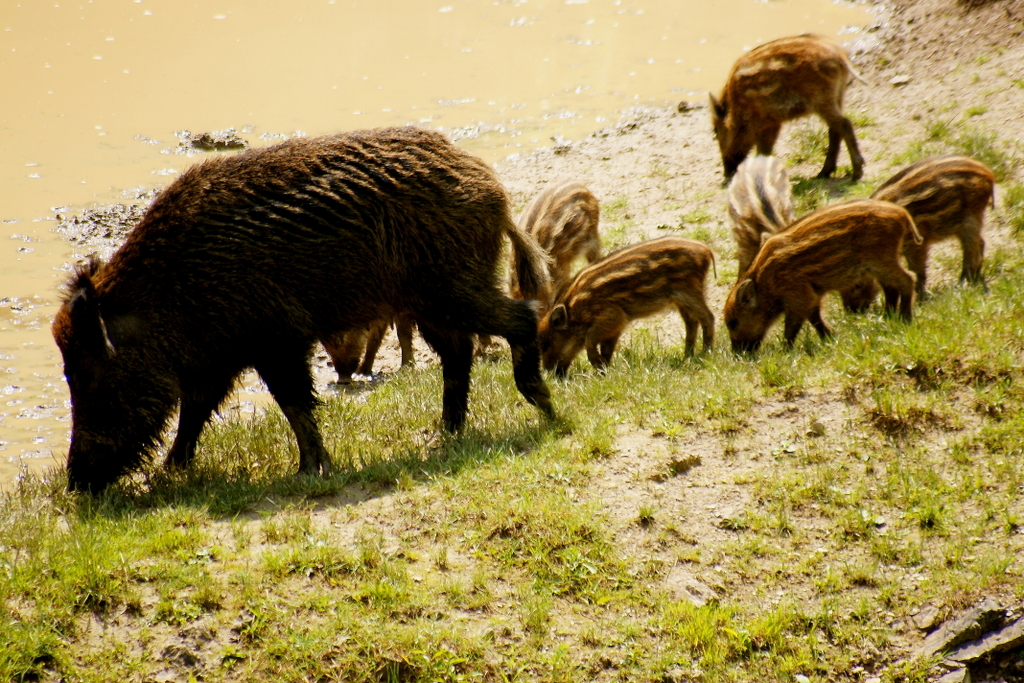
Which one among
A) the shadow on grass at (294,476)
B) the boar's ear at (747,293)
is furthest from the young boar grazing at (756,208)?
the shadow on grass at (294,476)

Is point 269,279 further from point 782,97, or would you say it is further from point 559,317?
point 782,97

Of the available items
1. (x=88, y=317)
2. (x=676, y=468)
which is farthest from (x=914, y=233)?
(x=88, y=317)

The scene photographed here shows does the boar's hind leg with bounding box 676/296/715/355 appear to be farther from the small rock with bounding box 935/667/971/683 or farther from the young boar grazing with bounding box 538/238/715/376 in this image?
the small rock with bounding box 935/667/971/683

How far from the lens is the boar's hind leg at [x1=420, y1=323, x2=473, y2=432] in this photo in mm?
6230

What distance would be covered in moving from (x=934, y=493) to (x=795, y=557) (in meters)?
0.84

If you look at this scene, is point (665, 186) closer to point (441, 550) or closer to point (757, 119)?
point (757, 119)

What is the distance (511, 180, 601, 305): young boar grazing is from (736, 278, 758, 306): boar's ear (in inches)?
66.0

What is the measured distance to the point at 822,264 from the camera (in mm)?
7031

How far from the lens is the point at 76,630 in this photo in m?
4.23

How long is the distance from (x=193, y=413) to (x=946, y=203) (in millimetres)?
5404

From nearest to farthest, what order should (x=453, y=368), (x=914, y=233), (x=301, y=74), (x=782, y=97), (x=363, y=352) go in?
1. (x=453, y=368)
2. (x=914, y=233)
3. (x=363, y=352)
4. (x=782, y=97)
5. (x=301, y=74)

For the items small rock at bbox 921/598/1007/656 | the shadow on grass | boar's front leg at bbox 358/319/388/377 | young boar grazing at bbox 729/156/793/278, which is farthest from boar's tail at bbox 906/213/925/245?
boar's front leg at bbox 358/319/388/377

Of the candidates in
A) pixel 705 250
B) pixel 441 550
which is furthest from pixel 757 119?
pixel 441 550

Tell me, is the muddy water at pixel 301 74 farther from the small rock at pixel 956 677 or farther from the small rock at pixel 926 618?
the small rock at pixel 956 677
